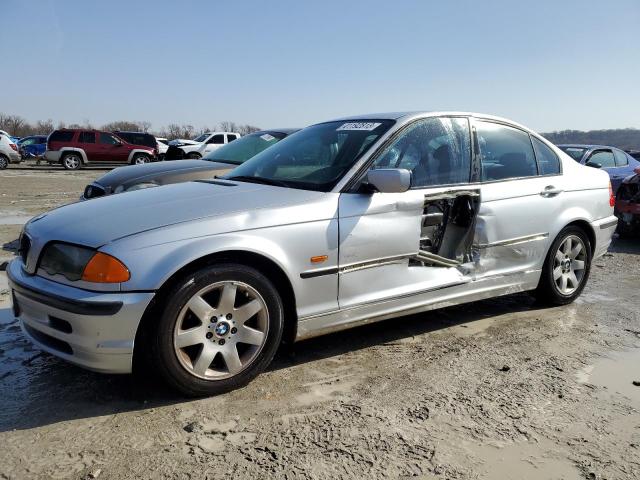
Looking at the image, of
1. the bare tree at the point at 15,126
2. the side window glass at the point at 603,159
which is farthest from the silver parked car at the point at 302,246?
the bare tree at the point at 15,126

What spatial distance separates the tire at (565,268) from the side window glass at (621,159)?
8.46m

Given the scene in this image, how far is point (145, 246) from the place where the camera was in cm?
283

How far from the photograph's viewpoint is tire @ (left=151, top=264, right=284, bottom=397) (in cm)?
288

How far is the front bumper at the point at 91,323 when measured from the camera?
108 inches

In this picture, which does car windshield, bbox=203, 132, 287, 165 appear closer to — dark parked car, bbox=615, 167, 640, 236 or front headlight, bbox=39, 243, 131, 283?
front headlight, bbox=39, 243, 131, 283

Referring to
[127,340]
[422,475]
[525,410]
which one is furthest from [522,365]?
[127,340]

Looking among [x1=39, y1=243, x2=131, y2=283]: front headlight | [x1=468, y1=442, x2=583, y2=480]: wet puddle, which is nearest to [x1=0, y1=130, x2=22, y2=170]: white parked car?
[x1=39, y1=243, x2=131, y2=283]: front headlight

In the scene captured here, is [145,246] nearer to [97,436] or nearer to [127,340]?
[127,340]

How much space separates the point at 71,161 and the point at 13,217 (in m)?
16.4

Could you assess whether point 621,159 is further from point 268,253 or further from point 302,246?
point 268,253

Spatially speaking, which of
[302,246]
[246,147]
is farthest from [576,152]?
[302,246]

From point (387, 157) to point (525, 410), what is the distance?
5.92ft

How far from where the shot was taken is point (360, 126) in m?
4.13

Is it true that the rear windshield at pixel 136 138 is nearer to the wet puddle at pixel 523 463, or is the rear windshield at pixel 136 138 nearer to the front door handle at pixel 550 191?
the front door handle at pixel 550 191
